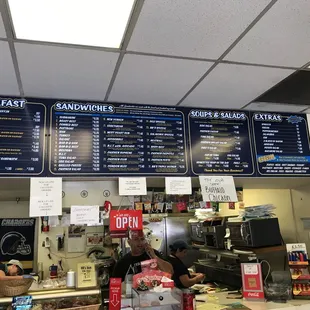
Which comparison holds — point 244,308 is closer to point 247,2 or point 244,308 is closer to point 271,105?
point 271,105

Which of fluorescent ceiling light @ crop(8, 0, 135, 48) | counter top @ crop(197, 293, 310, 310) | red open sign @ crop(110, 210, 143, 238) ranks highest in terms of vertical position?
fluorescent ceiling light @ crop(8, 0, 135, 48)

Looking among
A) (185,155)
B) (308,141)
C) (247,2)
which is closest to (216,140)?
(185,155)

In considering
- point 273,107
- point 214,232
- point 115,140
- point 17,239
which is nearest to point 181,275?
point 214,232

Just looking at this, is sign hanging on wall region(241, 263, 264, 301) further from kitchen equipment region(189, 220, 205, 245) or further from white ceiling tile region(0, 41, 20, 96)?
white ceiling tile region(0, 41, 20, 96)

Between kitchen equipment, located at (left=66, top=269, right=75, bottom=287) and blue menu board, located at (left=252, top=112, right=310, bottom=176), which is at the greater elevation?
blue menu board, located at (left=252, top=112, right=310, bottom=176)

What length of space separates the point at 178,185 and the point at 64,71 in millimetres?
1300

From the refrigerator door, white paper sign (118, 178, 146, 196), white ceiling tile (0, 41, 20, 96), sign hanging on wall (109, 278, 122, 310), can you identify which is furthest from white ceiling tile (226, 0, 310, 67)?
the refrigerator door

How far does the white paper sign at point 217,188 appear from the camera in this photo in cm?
280

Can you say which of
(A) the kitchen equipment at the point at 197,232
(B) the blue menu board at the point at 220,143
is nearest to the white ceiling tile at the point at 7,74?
(B) the blue menu board at the point at 220,143

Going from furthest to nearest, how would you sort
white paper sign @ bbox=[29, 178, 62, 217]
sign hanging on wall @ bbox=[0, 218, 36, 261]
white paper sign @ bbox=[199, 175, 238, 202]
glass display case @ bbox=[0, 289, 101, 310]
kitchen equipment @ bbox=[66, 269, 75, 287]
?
sign hanging on wall @ bbox=[0, 218, 36, 261] → white paper sign @ bbox=[199, 175, 238, 202] → kitchen equipment @ bbox=[66, 269, 75, 287] → white paper sign @ bbox=[29, 178, 62, 217] → glass display case @ bbox=[0, 289, 101, 310]

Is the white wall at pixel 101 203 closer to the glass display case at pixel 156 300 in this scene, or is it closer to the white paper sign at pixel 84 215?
the white paper sign at pixel 84 215

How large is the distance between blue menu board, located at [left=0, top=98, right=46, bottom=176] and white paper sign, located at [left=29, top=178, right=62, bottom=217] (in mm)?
96

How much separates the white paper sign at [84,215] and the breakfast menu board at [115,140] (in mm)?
308

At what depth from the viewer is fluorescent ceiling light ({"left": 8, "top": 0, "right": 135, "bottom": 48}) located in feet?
5.21
